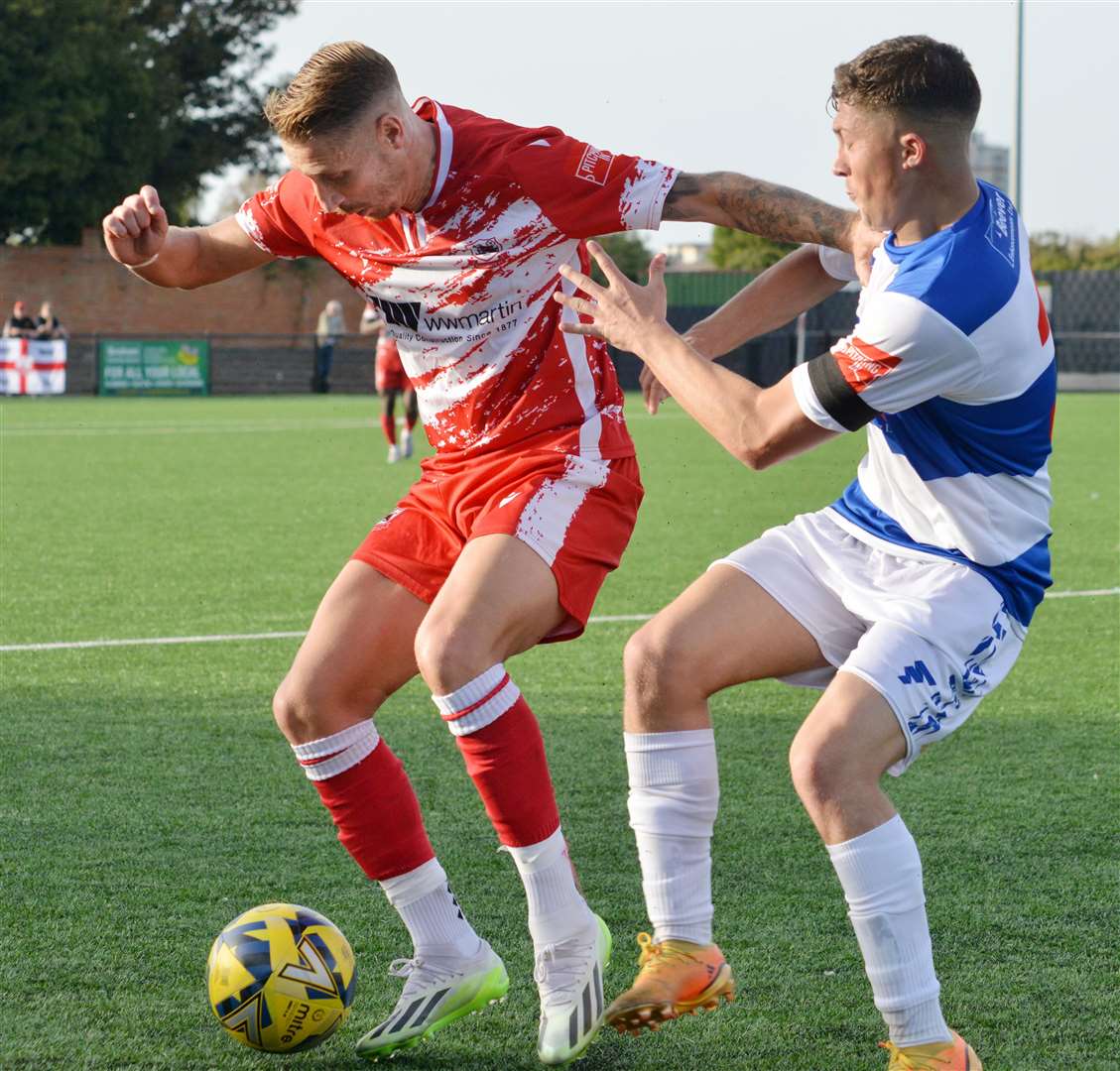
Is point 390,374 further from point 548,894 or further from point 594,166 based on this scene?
point 548,894

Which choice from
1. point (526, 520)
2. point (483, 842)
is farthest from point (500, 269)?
point (483, 842)

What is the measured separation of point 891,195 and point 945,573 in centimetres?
74

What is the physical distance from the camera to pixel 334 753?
3.66 meters

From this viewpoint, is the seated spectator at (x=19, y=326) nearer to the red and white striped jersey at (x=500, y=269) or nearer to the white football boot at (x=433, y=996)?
the red and white striped jersey at (x=500, y=269)

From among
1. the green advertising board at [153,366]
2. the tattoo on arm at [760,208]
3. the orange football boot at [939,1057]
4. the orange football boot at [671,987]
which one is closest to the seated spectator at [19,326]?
the green advertising board at [153,366]

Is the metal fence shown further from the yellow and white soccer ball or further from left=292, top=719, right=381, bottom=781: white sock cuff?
the yellow and white soccer ball

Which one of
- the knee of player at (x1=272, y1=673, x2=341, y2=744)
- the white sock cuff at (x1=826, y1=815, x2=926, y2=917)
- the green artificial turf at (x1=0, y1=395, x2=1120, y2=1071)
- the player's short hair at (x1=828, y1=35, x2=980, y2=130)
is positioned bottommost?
the green artificial turf at (x1=0, y1=395, x2=1120, y2=1071)

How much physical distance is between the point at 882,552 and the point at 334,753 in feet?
4.07

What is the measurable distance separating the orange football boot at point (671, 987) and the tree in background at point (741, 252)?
51016mm

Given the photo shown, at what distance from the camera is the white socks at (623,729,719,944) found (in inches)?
137

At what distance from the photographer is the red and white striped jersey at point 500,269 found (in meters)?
3.79

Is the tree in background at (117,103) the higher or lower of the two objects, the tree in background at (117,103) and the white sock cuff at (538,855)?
the higher

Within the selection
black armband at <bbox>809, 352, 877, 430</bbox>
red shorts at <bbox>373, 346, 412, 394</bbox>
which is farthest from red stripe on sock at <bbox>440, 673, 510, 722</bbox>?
red shorts at <bbox>373, 346, 412, 394</bbox>

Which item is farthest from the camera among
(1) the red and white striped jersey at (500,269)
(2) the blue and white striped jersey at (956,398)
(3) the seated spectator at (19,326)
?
(3) the seated spectator at (19,326)
